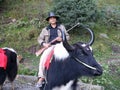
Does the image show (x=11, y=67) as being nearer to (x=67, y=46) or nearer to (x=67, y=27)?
(x=67, y=46)

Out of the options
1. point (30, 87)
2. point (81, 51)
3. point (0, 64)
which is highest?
point (81, 51)

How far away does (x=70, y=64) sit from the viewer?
18.7ft

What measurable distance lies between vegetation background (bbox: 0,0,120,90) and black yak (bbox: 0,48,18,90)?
72 centimetres

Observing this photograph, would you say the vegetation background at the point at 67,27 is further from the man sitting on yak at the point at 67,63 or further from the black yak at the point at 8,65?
the man sitting on yak at the point at 67,63

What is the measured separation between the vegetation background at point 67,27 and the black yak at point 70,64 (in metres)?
2.79

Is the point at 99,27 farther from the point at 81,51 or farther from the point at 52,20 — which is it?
the point at 81,51

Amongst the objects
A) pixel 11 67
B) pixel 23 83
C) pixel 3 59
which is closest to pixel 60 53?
pixel 3 59

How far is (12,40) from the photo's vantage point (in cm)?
1060

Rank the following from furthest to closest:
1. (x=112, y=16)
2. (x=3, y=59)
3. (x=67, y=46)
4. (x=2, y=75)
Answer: (x=112, y=16) < (x=2, y=75) < (x=3, y=59) < (x=67, y=46)

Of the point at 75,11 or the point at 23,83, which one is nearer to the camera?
the point at 23,83

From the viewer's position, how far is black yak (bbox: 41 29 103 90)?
563 centimetres

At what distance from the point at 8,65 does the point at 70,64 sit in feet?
8.27

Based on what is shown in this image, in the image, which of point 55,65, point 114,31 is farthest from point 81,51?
point 114,31

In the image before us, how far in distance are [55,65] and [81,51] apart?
19.4 inches
